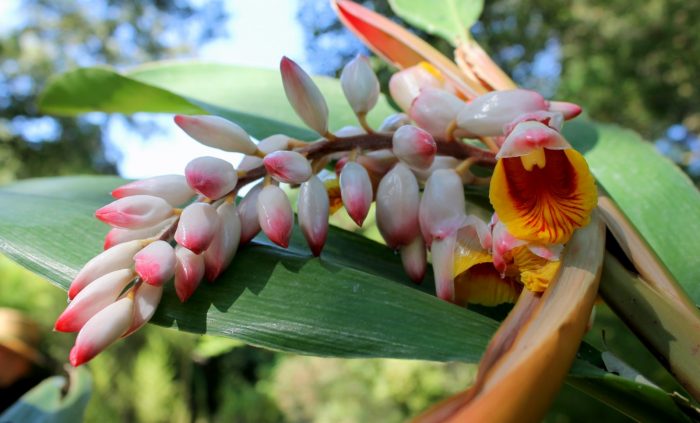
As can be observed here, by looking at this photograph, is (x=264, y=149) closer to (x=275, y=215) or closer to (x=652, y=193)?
(x=275, y=215)

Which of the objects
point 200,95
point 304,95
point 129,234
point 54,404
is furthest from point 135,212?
point 54,404

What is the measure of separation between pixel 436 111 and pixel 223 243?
0.16m

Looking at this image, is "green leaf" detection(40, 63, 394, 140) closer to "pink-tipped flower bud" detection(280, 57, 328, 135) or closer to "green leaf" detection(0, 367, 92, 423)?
"pink-tipped flower bud" detection(280, 57, 328, 135)

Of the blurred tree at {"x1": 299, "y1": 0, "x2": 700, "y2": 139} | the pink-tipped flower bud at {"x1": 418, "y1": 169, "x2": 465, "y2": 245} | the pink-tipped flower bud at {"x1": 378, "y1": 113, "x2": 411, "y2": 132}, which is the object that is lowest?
the pink-tipped flower bud at {"x1": 418, "y1": 169, "x2": 465, "y2": 245}

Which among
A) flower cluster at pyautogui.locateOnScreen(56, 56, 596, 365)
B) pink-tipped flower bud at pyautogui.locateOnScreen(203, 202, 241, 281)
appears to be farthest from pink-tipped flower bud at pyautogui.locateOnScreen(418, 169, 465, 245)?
pink-tipped flower bud at pyautogui.locateOnScreen(203, 202, 241, 281)

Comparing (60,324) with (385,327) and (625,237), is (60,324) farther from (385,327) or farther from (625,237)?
(625,237)

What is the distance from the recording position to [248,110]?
0.63 metres

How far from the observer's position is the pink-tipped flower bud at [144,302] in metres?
0.33

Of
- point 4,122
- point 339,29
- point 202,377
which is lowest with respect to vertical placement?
point 202,377

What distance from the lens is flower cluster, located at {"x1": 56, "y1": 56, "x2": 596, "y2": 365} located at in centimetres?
33

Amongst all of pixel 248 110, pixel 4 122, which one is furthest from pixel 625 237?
pixel 4 122

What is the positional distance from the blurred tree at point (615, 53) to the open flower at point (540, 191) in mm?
5222

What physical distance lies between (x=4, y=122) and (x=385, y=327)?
8543 mm

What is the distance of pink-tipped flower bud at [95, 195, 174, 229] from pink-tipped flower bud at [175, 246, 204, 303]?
1.0 inches
